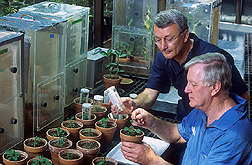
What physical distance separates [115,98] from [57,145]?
59 centimetres

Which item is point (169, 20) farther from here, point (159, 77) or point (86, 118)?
point (86, 118)

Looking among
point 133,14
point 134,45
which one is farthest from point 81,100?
point 133,14

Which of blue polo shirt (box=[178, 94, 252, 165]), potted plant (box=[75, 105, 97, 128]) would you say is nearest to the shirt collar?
blue polo shirt (box=[178, 94, 252, 165])

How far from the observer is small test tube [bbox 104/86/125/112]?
113 inches

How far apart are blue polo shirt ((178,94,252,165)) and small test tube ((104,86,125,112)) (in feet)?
2.08

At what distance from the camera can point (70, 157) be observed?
291 cm

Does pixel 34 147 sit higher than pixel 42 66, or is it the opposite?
pixel 42 66

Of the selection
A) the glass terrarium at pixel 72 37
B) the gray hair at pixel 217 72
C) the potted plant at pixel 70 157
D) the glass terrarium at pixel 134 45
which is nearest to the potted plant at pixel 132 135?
the potted plant at pixel 70 157

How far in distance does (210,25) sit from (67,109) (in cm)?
194

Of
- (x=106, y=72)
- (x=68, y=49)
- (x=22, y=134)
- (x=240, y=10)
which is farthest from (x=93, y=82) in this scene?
(x=240, y=10)

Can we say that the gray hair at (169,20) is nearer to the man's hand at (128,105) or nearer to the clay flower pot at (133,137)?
the man's hand at (128,105)

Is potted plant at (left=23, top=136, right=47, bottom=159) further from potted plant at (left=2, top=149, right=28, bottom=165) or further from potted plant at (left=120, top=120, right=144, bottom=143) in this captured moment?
potted plant at (left=120, top=120, right=144, bottom=143)

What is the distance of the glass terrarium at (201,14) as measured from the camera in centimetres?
480

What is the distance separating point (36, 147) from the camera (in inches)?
118
